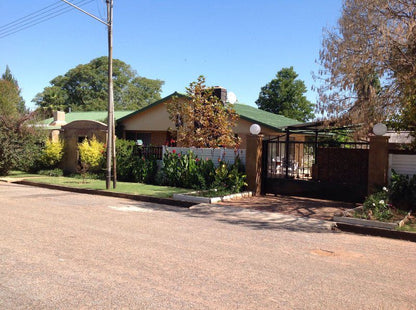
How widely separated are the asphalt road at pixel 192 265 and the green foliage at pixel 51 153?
12.6 m

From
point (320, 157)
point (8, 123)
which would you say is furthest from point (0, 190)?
point (320, 157)

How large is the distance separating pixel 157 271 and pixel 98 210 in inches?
228

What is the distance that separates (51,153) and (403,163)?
17.5m

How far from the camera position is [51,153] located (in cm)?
2133

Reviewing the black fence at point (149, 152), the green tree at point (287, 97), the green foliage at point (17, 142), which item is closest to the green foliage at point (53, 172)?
the green foliage at point (17, 142)

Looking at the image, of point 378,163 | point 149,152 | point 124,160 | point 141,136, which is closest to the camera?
point 378,163

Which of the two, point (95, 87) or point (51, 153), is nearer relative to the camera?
point (51, 153)

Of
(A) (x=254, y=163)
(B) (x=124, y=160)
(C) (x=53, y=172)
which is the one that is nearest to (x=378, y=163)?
(A) (x=254, y=163)

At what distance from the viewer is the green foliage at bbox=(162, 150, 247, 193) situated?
13812 millimetres

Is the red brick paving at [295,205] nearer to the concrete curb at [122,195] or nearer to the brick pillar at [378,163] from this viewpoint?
the brick pillar at [378,163]

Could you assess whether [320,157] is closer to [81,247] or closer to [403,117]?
[403,117]

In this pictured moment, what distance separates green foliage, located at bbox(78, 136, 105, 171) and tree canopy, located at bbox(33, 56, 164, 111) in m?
37.7

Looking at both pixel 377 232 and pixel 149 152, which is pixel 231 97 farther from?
pixel 377 232

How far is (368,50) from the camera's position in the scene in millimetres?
11117
